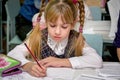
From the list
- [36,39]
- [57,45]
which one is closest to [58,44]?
[57,45]

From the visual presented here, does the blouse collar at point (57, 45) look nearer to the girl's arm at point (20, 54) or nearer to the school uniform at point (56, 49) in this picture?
the school uniform at point (56, 49)

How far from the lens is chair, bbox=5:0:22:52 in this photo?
2.68 m

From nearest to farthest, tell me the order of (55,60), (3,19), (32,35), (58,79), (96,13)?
(58,79) → (55,60) → (32,35) → (96,13) → (3,19)

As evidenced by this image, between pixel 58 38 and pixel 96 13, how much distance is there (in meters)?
1.45

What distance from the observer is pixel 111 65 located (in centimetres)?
154

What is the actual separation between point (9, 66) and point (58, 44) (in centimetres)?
41

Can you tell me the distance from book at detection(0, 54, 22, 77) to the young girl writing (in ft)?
0.17

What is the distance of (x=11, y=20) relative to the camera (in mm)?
2941

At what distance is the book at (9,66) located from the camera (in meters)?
1.33

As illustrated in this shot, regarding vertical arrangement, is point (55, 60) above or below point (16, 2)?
below

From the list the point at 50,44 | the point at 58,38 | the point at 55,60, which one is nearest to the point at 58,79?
the point at 55,60

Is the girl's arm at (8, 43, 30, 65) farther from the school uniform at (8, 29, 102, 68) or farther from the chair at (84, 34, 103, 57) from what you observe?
the chair at (84, 34, 103, 57)

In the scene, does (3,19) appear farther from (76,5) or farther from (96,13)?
(76,5)

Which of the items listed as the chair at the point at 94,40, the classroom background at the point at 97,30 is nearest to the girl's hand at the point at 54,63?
the chair at the point at 94,40
